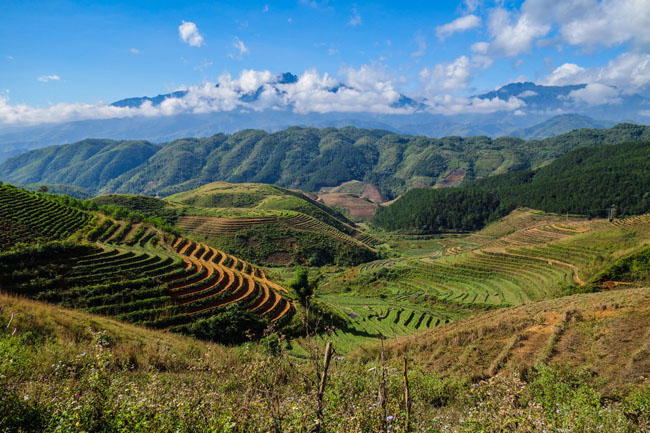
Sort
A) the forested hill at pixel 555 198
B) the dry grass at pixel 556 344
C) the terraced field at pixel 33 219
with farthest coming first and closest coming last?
the forested hill at pixel 555 198, the terraced field at pixel 33 219, the dry grass at pixel 556 344

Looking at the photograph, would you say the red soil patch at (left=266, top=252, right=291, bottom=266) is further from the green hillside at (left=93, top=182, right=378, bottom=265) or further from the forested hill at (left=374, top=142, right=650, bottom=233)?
the forested hill at (left=374, top=142, right=650, bottom=233)

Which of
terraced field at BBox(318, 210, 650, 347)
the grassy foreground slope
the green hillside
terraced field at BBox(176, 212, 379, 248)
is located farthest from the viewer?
terraced field at BBox(176, 212, 379, 248)

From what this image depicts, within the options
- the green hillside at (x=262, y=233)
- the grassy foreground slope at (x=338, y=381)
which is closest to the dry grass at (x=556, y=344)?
the grassy foreground slope at (x=338, y=381)

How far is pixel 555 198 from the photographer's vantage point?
129m

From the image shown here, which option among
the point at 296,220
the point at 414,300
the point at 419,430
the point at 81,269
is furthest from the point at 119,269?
the point at 296,220

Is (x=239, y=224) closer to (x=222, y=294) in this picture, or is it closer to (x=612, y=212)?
(x=222, y=294)

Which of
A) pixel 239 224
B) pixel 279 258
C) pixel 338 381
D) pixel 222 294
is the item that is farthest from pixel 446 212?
pixel 338 381

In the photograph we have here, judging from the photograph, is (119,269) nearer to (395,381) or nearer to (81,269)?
(81,269)

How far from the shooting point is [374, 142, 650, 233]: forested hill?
11681 centimetres

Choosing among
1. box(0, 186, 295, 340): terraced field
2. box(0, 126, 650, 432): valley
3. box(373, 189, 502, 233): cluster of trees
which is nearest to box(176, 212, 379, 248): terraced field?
box(0, 126, 650, 432): valley

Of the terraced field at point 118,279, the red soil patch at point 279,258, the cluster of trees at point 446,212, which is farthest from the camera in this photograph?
the cluster of trees at point 446,212

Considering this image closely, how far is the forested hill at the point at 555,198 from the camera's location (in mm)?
116812

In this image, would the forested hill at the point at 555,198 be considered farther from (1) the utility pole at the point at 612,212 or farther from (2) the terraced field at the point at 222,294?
(2) the terraced field at the point at 222,294

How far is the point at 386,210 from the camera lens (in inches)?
6609
